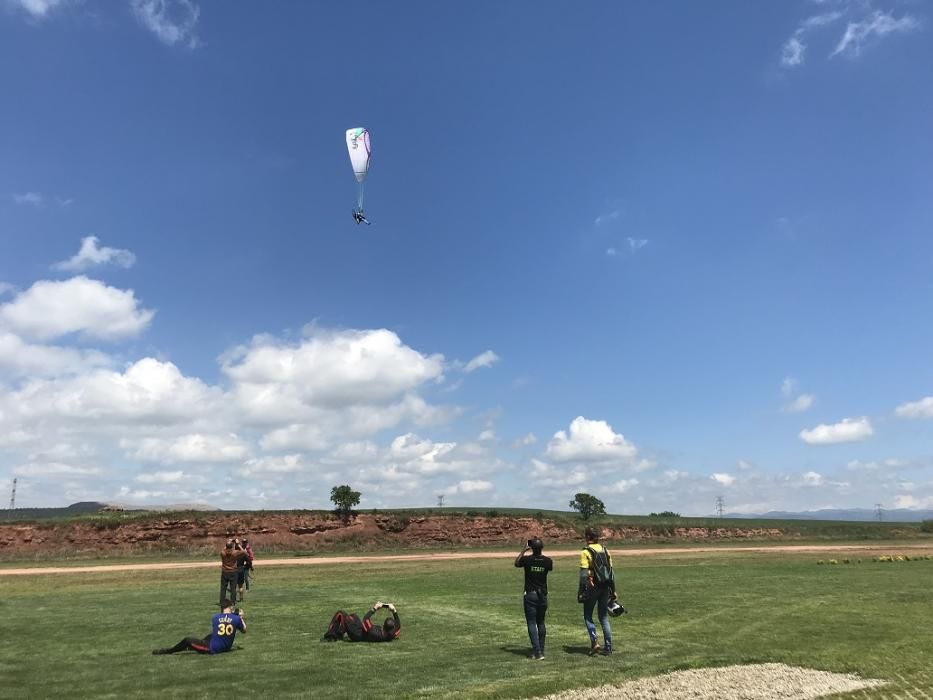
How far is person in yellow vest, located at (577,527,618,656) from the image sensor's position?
1100cm

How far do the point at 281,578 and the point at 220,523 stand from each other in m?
35.8

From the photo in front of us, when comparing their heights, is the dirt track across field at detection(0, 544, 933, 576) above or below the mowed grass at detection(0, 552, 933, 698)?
below

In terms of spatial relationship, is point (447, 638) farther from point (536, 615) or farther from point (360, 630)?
point (536, 615)

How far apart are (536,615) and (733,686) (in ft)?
10.8

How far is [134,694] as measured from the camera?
870 centimetres

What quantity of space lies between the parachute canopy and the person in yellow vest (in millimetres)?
16263

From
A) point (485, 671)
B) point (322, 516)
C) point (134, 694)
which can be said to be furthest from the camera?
point (322, 516)

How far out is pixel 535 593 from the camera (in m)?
10.8

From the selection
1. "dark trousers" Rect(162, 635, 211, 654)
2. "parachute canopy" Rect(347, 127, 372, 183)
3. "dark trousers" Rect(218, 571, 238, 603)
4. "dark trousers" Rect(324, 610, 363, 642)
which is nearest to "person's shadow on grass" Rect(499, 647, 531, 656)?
"dark trousers" Rect(324, 610, 363, 642)

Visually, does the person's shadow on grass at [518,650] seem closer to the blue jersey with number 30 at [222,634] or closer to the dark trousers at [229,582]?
the blue jersey with number 30 at [222,634]

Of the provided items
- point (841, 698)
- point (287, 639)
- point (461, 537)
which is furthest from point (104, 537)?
point (841, 698)

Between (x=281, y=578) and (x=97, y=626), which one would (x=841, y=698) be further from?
(x=281, y=578)

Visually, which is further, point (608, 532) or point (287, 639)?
point (608, 532)

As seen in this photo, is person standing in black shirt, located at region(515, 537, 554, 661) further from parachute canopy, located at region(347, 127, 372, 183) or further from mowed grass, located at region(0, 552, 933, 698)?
parachute canopy, located at region(347, 127, 372, 183)
